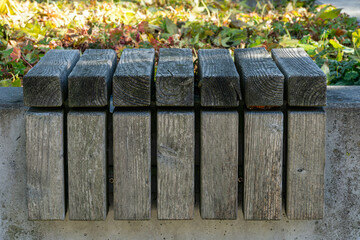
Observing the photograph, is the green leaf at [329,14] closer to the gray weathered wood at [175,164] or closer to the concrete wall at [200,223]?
the concrete wall at [200,223]

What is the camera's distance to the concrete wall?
2.01m

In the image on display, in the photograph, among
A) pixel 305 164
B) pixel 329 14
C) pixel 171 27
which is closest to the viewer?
pixel 305 164

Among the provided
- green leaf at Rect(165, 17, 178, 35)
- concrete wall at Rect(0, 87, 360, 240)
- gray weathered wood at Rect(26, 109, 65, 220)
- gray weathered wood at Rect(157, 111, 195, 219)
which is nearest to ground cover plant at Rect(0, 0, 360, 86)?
green leaf at Rect(165, 17, 178, 35)

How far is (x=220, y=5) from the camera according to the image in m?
4.78

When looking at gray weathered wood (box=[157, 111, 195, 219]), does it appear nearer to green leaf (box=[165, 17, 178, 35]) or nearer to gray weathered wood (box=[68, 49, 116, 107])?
gray weathered wood (box=[68, 49, 116, 107])


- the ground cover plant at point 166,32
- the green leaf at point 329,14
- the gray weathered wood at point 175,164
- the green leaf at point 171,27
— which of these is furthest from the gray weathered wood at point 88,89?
the green leaf at point 329,14

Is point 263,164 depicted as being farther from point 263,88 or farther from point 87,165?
point 87,165

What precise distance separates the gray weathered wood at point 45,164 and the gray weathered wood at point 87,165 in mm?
40

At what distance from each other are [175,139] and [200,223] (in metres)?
0.43

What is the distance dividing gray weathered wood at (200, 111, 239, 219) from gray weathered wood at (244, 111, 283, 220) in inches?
1.7

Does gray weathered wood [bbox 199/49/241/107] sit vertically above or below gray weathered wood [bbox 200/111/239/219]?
above

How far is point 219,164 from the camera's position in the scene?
1.84 m

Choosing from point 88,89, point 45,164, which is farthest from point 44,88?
point 45,164

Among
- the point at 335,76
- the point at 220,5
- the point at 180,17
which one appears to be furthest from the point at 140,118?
the point at 220,5
